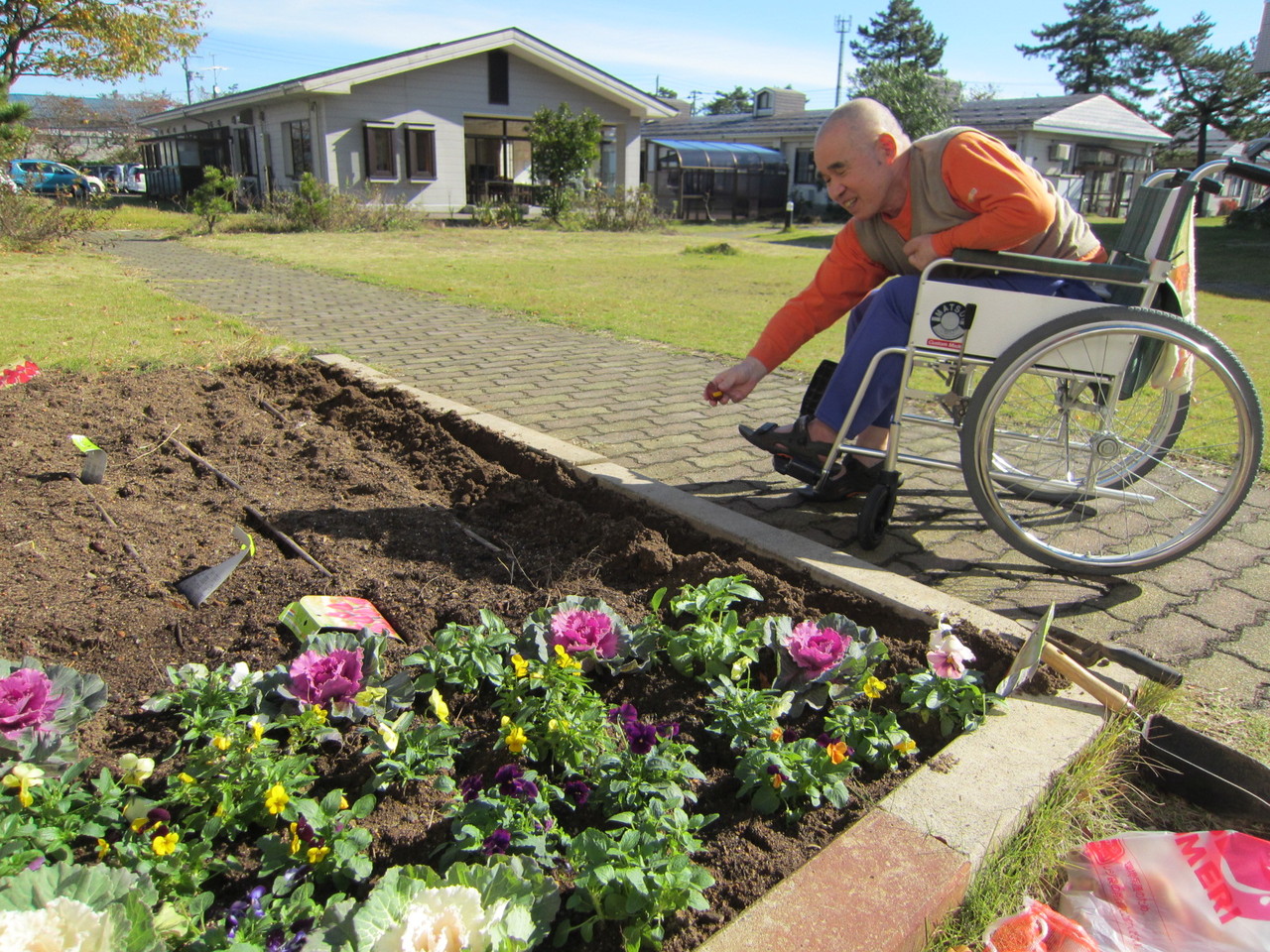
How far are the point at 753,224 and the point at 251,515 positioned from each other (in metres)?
28.0

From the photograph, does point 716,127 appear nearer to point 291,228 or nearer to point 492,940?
point 291,228

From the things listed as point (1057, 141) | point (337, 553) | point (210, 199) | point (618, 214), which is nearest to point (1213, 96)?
point (1057, 141)

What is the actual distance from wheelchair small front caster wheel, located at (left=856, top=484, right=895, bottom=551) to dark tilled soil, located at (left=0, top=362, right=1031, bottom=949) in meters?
0.44

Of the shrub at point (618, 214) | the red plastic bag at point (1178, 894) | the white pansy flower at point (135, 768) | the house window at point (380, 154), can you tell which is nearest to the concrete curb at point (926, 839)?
the red plastic bag at point (1178, 894)

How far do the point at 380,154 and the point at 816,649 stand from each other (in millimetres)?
24714

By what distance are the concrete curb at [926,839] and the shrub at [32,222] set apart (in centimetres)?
1486

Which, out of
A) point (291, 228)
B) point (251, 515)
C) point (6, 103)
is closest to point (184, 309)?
point (251, 515)

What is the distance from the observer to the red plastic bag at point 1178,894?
57.6 inches

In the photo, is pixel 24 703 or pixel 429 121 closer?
pixel 24 703

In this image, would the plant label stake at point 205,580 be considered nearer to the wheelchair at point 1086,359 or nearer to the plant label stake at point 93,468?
the plant label stake at point 93,468

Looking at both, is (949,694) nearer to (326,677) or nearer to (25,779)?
(326,677)

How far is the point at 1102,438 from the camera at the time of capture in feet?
9.23

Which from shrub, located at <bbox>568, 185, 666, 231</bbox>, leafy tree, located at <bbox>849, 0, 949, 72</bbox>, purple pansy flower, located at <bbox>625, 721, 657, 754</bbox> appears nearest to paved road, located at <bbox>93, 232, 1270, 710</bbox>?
purple pansy flower, located at <bbox>625, 721, 657, 754</bbox>

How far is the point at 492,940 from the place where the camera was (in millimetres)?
1175
